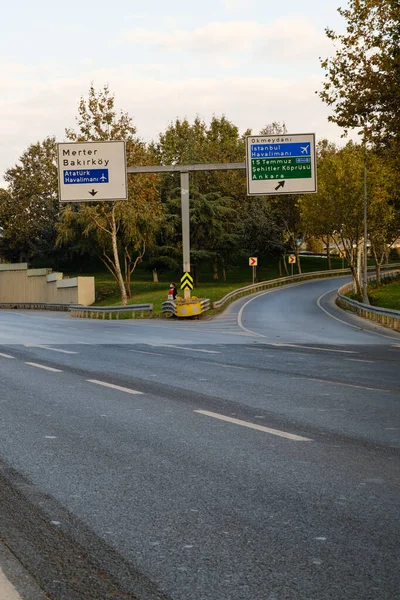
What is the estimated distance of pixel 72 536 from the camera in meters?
4.82

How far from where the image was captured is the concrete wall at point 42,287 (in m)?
64.6

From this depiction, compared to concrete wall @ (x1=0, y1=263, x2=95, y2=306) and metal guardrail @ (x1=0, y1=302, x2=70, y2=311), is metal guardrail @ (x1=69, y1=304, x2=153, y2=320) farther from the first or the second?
concrete wall @ (x1=0, y1=263, x2=95, y2=306)

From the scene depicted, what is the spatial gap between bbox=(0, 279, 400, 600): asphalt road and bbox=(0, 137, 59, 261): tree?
84.1 meters

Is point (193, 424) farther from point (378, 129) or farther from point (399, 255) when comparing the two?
point (399, 255)

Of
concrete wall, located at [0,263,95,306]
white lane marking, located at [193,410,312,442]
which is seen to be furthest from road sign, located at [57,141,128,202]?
white lane marking, located at [193,410,312,442]

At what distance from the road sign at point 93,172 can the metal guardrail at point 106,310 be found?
256 inches

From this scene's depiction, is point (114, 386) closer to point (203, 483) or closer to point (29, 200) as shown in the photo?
point (203, 483)

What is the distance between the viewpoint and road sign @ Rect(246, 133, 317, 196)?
36094 mm

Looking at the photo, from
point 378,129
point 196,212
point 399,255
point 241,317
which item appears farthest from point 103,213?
point 399,255

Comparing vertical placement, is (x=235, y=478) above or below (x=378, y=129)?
below

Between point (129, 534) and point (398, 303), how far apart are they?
146ft

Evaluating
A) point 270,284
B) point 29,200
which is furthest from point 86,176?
point 29,200

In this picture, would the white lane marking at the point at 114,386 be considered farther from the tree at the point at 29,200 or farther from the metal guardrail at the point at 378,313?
the tree at the point at 29,200

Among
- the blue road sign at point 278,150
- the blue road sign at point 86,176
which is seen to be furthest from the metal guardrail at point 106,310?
the blue road sign at point 278,150
